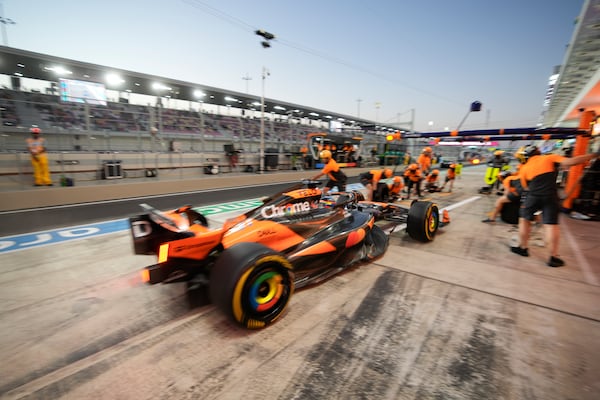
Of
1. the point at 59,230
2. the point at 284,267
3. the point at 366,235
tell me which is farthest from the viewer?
the point at 59,230

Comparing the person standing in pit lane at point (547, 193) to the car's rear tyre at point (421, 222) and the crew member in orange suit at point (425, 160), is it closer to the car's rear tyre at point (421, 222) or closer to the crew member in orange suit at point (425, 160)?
the car's rear tyre at point (421, 222)

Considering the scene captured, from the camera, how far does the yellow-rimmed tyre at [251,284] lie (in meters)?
2.03

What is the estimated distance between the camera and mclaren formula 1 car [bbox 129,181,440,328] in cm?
211

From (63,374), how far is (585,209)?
10044 mm

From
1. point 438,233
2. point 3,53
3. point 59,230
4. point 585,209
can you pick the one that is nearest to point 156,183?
point 59,230

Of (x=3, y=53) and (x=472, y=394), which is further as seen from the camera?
(x=3, y=53)

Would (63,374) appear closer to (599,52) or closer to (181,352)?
(181,352)

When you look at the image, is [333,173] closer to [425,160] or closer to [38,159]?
[425,160]

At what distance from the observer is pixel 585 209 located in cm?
672

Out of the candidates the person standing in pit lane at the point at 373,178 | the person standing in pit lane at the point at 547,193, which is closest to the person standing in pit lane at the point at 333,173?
the person standing in pit lane at the point at 373,178

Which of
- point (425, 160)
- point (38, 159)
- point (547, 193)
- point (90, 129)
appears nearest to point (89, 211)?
point (38, 159)

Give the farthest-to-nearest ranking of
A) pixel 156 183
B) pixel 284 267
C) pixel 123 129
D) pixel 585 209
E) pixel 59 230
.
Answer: pixel 123 129, pixel 156 183, pixel 585 209, pixel 59 230, pixel 284 267

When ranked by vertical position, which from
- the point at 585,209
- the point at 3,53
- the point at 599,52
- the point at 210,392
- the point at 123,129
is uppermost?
the point at 3,53

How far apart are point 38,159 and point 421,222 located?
10020 millimetres
